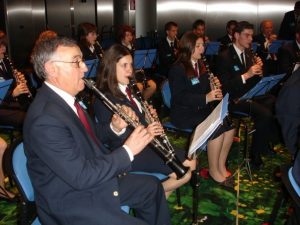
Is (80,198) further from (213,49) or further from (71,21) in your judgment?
(71,21)

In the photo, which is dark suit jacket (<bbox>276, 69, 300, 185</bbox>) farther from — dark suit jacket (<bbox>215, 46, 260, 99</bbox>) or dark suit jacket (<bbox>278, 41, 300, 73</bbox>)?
dark suit jacket (<bbox>278, 41, 300, 73</bbox>)

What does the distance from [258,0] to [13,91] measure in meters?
8.93

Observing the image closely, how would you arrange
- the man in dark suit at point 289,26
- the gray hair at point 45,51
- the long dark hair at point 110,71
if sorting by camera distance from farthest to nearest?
the man in dark suit at point 289,26, the long dark hair at point 110,71, the gray hair at point 45,51

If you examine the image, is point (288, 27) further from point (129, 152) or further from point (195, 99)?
point (129, 152)

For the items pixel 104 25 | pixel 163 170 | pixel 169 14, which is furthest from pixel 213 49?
pixel 163 170

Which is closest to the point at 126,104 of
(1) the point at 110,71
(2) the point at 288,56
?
(1) the point at 110,71

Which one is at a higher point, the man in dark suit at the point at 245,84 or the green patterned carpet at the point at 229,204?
the man in dark suit at the point at 245,84

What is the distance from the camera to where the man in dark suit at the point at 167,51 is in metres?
7.10

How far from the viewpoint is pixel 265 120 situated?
4359mm

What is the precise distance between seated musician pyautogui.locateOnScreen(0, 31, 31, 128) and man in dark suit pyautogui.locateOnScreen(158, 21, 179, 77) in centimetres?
317

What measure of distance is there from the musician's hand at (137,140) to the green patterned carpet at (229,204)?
55.7 inches

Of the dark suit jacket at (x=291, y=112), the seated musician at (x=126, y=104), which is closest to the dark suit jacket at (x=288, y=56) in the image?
the dark suit jacket at (x=291, y=112)

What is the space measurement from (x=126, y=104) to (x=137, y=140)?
99 cm

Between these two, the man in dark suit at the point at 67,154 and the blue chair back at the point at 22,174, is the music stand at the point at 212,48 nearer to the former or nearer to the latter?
the man in dark suit at the point at 67,154
